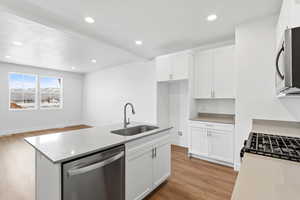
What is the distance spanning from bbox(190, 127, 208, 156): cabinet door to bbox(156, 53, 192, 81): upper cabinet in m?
1.31

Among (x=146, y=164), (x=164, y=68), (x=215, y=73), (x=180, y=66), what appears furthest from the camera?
(x=164, y=68)

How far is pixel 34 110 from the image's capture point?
18.7 feet

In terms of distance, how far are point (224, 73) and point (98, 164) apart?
9.56 ft

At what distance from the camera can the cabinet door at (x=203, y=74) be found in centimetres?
318

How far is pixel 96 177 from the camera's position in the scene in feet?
4.17

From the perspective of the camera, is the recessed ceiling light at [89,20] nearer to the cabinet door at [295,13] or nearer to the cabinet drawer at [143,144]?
the cabinet drawer at [143,144]

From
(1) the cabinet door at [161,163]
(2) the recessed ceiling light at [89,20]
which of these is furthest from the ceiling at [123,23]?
(1) the cabinet door at [161,163]

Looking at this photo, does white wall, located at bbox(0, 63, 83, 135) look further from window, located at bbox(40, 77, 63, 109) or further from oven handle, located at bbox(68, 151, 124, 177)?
oven handle, located at bbox(68, 151, 124, 177)

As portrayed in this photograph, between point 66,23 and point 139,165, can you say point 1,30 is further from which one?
point 139,165

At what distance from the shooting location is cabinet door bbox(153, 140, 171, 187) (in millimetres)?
1966

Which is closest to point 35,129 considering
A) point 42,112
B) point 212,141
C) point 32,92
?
point 42,112

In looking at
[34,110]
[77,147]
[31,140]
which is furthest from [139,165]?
Answer: [34,110]

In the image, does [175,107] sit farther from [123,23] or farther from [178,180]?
[123,23]

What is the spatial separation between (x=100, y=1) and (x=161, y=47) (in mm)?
1989
